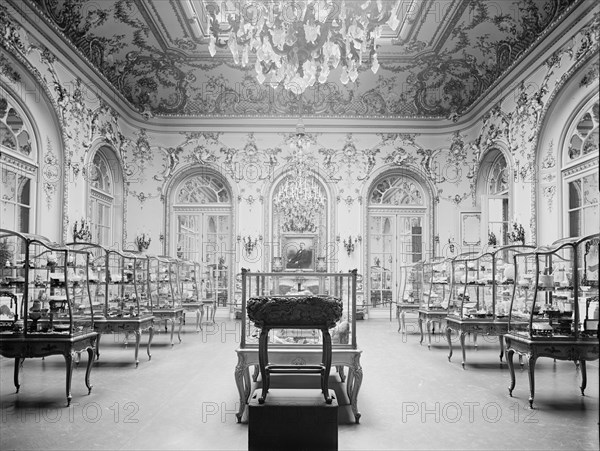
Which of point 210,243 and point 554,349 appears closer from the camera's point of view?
point 554,349

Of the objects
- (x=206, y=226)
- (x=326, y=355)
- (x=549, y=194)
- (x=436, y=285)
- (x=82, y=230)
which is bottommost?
(x=326, y=355)

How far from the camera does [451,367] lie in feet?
24.0

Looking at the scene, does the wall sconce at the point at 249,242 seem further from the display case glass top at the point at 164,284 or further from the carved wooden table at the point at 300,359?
the carved wooden table at the point at 300,359

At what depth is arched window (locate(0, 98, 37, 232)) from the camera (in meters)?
8.18

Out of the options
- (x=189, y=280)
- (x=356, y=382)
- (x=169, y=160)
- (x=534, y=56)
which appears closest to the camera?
(x=356, y=382)

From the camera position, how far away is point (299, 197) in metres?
12.7

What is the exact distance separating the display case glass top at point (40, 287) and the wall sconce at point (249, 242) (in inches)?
215

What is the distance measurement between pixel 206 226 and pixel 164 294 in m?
3.38

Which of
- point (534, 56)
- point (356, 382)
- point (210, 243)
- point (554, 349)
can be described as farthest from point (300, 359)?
point (210, 243)

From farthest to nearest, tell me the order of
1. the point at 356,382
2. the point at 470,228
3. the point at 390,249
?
the point at 390,249
the point at 470,228
the point at 356,382

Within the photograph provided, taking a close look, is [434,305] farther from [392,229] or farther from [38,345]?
[38,345]

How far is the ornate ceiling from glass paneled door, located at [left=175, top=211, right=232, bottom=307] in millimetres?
2706

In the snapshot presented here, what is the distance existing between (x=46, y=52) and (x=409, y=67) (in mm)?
7658

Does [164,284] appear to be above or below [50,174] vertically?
below
